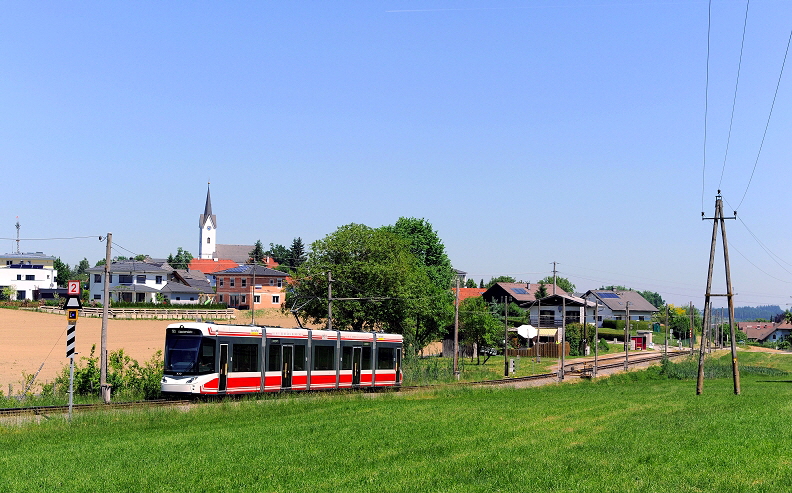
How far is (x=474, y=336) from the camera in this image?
84562mm

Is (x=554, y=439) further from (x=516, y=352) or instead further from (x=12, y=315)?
(x=12, y=315)

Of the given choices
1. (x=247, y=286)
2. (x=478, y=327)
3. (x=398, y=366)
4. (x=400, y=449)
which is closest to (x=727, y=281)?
(x=398, y=366)

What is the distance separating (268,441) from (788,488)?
11926 millimetres

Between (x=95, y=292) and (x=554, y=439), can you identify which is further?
(x=95, y=292)

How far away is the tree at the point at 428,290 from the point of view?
233ft

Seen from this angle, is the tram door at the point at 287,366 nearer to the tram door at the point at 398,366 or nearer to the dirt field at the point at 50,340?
the tram door at the point at 398,366

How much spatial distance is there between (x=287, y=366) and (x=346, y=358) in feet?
15.8

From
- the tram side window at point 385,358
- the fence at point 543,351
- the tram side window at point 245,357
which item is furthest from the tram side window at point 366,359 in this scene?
the fence at point 543,351

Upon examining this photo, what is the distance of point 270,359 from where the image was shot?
34.3m

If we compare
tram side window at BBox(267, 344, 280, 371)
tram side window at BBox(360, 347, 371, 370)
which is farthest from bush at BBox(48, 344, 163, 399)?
tram side window at BBox(360, 347, 371, 370)

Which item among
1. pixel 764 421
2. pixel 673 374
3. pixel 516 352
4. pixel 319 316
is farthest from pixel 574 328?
pixel 764 421

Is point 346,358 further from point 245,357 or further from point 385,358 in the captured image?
point 245,357

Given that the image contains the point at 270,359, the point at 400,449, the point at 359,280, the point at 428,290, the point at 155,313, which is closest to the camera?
the point at 400,449

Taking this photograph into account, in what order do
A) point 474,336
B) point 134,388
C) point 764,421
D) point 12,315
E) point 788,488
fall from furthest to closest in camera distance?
point 12,315 → point 474,336 → point 134,388 → point 764,421 → point 788,488
